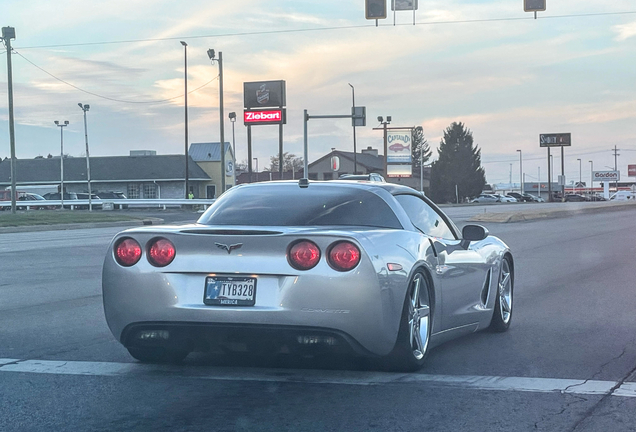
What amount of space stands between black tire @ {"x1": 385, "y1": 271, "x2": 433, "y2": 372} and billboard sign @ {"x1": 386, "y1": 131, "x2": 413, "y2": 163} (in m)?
70.1

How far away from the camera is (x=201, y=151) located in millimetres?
92375

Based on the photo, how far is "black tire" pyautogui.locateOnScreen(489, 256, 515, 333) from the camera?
7883 mm

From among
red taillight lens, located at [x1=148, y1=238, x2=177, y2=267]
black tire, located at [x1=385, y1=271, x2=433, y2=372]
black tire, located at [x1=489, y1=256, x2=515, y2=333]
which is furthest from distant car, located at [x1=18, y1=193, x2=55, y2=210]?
black tire, located at [x1=385, y1=271, x2=433, y2=372]

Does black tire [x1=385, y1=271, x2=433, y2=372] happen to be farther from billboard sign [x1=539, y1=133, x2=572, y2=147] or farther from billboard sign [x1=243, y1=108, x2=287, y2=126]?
billboard sign [x1=539, y1=133, x2=572, y2=147]

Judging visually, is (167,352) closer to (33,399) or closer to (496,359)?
(33,399)

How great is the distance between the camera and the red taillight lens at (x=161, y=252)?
18.8 feet

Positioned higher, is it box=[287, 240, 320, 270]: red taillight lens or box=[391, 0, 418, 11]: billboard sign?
box=[391, 0, 418, 11]: billboard sign

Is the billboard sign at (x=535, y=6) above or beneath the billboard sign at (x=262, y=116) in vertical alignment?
beneath

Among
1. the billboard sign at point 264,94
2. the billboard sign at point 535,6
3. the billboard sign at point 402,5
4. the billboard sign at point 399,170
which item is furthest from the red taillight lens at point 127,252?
the billboard sign at point 399,170

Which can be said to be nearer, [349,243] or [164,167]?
[349,243]

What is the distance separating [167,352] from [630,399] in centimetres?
321

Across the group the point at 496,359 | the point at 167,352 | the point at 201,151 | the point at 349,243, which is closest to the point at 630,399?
the point at 496,359

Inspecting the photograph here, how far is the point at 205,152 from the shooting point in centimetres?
9200

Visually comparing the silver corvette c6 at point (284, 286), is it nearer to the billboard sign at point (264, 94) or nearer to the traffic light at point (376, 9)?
the traffic light at point (376, 9)
